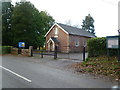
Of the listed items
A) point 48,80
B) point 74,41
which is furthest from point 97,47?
point 74,41

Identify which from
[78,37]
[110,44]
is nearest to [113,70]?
[110,44]

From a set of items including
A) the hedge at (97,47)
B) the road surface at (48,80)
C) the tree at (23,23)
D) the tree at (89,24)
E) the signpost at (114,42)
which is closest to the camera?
the road surface at (48,80)

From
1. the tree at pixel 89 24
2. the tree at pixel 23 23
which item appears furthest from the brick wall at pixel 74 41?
the tree at pixel 89 24

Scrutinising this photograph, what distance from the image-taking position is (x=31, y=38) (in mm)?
31094

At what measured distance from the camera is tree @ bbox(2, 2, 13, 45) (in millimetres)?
32766

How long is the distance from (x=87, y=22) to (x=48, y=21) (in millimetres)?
18572

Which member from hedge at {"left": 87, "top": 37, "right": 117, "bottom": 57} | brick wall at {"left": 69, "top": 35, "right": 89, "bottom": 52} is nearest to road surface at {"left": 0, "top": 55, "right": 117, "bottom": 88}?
hedge at {"left": 87, "top": 37, "right": 117, "bottom": 57}

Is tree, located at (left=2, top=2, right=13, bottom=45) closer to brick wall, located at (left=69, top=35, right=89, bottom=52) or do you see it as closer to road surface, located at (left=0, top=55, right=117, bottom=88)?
brick wall, located at (left=69, top=35, right=89, bottom=52)

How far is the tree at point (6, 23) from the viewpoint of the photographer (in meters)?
32.8

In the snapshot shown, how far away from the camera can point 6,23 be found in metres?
33.8

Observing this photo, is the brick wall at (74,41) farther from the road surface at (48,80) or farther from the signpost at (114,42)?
the road surface at (48,80)

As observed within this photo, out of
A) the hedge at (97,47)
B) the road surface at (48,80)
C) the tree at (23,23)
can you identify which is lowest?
the road surface at (48,80)

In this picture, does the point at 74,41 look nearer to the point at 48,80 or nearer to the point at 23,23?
the point at 23,23

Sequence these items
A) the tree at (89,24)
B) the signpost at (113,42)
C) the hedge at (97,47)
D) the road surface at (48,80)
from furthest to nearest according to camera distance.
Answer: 1. the tree at (89,24)
2. the hedge at (97,47)
3. the signpost at (113,42)
4. the road surface at (48,80)
